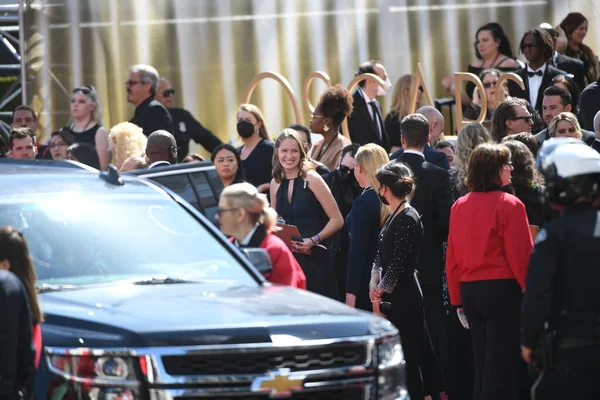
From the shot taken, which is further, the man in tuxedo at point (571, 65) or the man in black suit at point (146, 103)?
the man in tuxedo at point (571, 65)

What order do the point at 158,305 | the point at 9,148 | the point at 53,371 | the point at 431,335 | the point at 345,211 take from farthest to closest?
the point at 9,148 → the point at 345,211 → the point at 431,335 → the point at 158,305 → the point at 53,371

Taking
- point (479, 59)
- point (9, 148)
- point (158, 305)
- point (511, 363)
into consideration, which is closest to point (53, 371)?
point (158, 305)

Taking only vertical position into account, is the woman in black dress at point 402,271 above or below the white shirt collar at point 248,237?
below

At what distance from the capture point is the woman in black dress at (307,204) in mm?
10805

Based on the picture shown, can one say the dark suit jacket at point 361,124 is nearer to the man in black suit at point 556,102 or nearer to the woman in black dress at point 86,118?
the man in black suit at point 556,102

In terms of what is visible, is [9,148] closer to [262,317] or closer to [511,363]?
[511,363]

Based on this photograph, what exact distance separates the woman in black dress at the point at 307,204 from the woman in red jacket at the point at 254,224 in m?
2.62

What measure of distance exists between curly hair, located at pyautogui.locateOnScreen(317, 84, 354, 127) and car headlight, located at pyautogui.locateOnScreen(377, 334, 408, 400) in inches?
217

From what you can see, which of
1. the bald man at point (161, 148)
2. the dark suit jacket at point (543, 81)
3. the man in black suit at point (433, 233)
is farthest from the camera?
the dark suit jacket at point (543, 81)

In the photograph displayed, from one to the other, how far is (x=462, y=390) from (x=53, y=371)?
15.9 ft

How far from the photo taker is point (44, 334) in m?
6.18

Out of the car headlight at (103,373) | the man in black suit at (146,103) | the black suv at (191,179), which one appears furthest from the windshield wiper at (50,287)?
the man in black suit at (146,103)

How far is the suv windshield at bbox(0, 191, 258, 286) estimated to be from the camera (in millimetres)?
7031

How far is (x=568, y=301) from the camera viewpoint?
6258 mm
